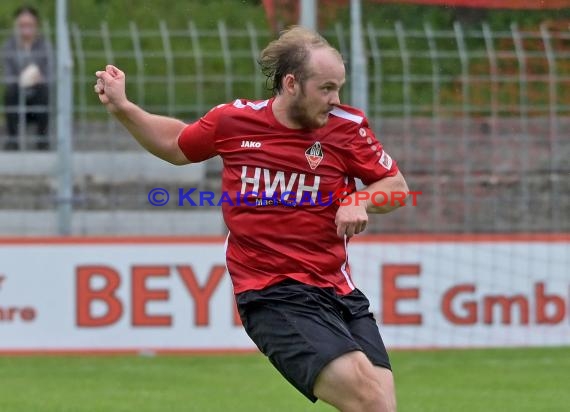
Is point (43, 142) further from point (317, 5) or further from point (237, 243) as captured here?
point (237, 243)

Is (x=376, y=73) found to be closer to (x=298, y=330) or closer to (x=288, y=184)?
(x=288, y=184)

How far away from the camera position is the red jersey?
5.49m

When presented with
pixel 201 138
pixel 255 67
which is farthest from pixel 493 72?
pixel 201 138

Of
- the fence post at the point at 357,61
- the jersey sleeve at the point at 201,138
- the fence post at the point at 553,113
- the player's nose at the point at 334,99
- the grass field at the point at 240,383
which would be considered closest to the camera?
the player's nose at the point at 334,99

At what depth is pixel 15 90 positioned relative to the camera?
1116 cm

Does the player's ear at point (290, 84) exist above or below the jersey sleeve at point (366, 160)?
above

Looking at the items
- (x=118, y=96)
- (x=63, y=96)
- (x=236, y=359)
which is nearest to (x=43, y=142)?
(x=63, y=96)

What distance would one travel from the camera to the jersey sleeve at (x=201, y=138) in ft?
18.6

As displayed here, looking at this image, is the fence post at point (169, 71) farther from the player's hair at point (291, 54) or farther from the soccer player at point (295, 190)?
the player's hair at point (291, 54)

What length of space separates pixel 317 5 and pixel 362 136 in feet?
20.3

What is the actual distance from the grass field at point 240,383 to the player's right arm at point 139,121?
2801 millimetres

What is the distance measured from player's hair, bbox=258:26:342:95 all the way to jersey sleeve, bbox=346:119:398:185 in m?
0.38

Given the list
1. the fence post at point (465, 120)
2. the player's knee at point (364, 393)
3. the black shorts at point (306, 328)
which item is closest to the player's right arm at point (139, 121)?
the black shorts at point (306, 328)

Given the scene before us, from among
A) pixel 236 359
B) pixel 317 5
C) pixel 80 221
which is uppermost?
pixel 317 5
